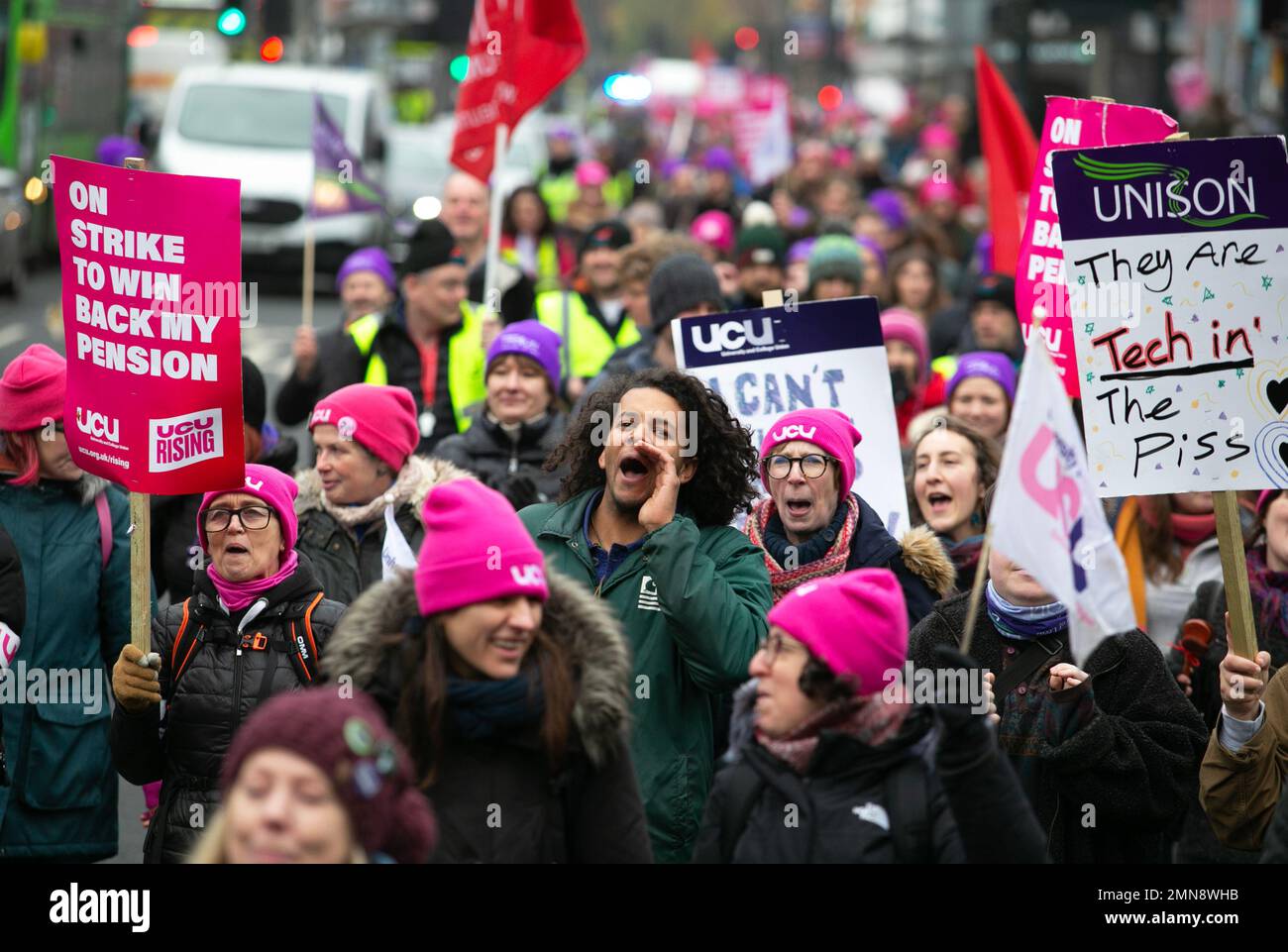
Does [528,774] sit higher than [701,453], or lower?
lower

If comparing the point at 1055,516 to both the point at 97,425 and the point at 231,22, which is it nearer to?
the point at 97,425

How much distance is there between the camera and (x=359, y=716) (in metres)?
3.33

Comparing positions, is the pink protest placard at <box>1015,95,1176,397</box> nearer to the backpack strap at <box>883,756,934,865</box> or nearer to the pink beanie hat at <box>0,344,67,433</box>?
the backpack strap at <box>883,756,934,865</box>

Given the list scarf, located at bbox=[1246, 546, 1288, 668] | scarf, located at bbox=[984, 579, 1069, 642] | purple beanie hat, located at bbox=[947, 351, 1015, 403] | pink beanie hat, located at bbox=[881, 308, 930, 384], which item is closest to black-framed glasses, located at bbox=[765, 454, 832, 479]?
scarf, located at bbox=[984, 579, 1069, 642]

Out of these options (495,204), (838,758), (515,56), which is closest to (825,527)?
(838,758)

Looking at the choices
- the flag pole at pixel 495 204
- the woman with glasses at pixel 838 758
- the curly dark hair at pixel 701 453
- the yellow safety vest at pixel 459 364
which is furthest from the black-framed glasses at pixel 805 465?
the flag pole at pixel 495 204

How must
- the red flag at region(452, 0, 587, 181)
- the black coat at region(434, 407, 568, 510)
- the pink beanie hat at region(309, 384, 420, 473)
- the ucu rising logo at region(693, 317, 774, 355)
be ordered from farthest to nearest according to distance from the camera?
1. the red flag at region(452, 0, 587, 181)
2. the black coat at region(434, 407, 568, 510)
3. the ucu rising logo at region(693, 317, 774, 355)
4. the pink beanie hat at region(309, 384, 420, 473)

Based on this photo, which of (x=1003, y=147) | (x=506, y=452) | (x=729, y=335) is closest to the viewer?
(x=729, y=335)

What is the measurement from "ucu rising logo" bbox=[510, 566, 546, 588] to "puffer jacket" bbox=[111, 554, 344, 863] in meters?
1.11

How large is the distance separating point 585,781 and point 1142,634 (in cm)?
161

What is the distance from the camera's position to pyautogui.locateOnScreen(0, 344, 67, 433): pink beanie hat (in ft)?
18.8

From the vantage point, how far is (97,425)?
5.28 metres

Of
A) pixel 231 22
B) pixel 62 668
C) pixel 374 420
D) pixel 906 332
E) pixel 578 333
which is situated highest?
pixel 231 22

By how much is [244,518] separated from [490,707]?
150 centimetres
